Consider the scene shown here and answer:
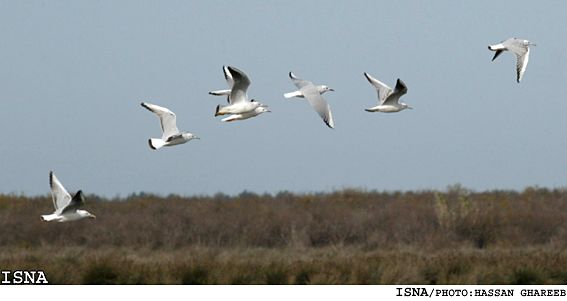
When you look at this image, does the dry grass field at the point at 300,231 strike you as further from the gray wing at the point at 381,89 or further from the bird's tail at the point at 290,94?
the bird's tail at the point at 290,94

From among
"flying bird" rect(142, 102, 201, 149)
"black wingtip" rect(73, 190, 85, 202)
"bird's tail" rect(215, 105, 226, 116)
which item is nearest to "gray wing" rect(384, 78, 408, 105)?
"bird's tail" rect(215, 105, 226, 116)

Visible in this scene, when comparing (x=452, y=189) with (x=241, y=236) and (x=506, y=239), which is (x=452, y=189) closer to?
(x=506, y=239)

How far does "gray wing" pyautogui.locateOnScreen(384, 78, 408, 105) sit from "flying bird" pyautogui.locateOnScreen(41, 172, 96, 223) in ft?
12.6

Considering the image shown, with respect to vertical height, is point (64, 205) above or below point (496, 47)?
below

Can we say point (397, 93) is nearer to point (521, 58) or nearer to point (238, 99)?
point (521, 58)

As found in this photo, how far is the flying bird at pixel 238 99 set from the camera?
761 cm

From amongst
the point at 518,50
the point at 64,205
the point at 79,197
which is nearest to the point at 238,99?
the point at 79,197

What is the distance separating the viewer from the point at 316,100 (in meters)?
7.29

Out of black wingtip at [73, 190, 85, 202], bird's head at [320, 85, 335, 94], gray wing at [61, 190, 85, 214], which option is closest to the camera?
black wingtip at [73, 190, 85, 202]

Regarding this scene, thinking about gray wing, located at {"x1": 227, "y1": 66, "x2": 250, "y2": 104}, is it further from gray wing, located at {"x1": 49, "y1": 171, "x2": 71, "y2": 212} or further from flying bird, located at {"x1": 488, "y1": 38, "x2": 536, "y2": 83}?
flying bird, located at {"x1": 488, "y1": 38, "x2": 536, "y2": 83}

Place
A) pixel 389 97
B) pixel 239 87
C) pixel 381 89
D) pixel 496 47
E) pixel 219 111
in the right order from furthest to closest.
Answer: pixel 381 89, pixel 496 47, pixel 389 97, pixel 239 87, pixel 219 111

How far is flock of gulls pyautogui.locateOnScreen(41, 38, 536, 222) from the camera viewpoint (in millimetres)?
7570

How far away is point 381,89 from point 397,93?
2.76 ft

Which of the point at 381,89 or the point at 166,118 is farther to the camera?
the point at 381,89
